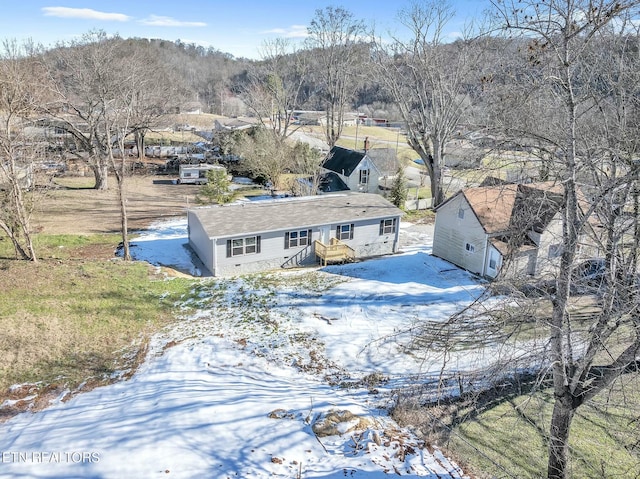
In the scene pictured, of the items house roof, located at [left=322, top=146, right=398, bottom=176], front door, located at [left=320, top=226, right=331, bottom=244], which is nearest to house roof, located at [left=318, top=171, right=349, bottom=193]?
house roof, located at [left=322, top=146, right=398, bottom=176]

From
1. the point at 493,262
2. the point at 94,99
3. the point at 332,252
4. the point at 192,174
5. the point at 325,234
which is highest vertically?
the point at 94,99

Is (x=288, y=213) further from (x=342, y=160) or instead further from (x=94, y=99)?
(x=94, y=99)

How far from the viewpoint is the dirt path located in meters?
29.7

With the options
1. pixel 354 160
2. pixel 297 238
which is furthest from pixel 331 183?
pixel 297 238

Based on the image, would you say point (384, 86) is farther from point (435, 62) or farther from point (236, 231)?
point (236, 231)

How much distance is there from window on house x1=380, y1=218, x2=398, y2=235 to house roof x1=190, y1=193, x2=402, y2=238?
439 mm

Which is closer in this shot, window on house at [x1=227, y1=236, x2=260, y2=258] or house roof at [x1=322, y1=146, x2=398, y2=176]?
window on house at [x1=227, y1=236, x2=260, y2=258]

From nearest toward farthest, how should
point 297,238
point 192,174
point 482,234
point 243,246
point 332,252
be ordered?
1. point 482,234
2. point 243,246
3. point 332,252
4. point 297,238
5. point 192,174

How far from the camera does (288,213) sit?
79.9ft

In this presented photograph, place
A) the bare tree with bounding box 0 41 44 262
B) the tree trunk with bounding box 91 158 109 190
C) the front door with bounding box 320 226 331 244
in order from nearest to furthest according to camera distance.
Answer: the bare tree with bounding box 0 41 44 262, the front door with bounding box 320 226 331 244, the tree trunk with bounding box 91 158 109 190

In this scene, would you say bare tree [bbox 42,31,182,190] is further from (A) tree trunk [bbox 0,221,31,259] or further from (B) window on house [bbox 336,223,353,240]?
(B) window on house [bbox 336,223,353,240]

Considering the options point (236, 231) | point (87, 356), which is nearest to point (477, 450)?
point (87, 356)

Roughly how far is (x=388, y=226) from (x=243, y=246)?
8187 millimetres

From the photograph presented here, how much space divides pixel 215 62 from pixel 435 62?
127m
